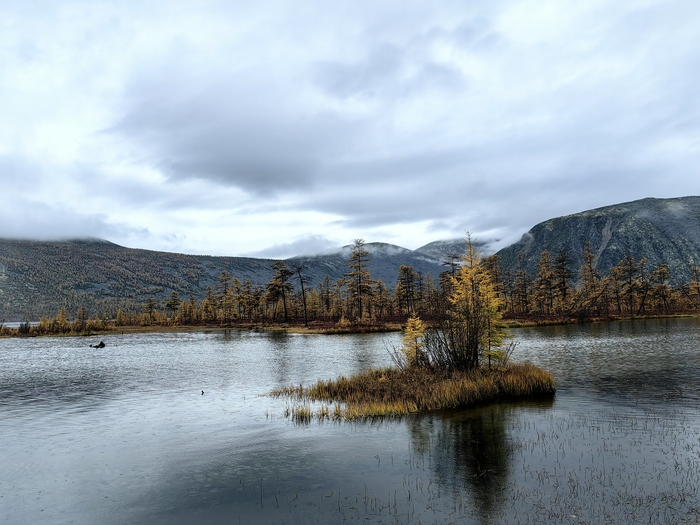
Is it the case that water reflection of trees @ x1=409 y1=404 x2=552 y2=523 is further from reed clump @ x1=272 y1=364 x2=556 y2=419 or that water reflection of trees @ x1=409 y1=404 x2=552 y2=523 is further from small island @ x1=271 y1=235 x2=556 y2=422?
small island @ x1=271 y1=235 x2=556 y2=422

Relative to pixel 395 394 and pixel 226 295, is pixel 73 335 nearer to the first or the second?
pixel 226 295

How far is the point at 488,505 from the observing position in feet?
34.3

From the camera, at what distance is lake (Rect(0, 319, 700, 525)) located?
10562mm

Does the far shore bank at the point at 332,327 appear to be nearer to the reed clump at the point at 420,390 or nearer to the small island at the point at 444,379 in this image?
the small island at the point at 444,379

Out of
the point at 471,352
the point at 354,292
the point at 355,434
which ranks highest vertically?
the point at 354,292

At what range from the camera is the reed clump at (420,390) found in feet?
66.1

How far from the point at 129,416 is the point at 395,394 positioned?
12646 mm

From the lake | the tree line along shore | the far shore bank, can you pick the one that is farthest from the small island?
the tree line along shore

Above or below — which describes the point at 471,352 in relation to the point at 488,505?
above

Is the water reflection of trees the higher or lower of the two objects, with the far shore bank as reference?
lower

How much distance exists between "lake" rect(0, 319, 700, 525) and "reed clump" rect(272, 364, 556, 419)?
1.17m

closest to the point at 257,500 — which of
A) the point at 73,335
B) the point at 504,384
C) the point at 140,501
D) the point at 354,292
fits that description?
the point at 140,501

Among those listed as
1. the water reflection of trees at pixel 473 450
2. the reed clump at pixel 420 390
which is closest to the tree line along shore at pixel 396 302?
the reed clump at pixel 420 390

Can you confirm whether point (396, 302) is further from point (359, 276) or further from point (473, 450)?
point (473, 450)
